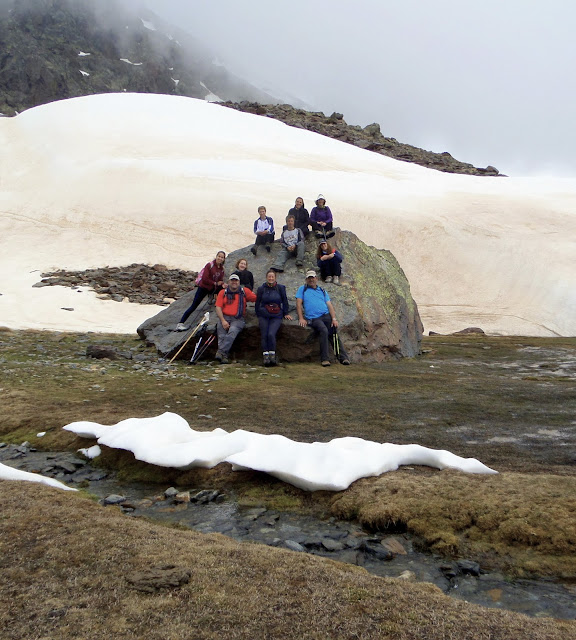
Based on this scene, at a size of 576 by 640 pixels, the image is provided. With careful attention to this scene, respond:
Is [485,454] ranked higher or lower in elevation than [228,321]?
higher

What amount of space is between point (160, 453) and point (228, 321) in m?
7.79

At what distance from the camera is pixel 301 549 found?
4238mm

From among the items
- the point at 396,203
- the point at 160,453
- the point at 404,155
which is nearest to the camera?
the point at 160,453

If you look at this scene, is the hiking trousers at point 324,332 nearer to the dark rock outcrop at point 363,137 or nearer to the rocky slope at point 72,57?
the dark rock outcrop at point 363,137

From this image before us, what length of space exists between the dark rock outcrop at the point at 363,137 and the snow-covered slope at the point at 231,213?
Answer: 26.3 metres

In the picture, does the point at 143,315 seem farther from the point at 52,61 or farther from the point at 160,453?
the point at 52,61

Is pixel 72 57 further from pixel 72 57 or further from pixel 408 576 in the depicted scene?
pixel 408 576

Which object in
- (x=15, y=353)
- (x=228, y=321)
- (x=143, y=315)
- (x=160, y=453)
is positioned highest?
(x=160, y=453)

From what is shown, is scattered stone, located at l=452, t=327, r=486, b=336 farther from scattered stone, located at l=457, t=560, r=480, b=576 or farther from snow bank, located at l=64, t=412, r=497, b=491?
scattered stone, located at l=457, t=560, r=480, b=576

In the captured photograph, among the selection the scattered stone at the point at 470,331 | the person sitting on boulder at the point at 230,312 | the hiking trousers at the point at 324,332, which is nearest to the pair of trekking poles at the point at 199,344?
the person sitting on boulder at the point at 230,312

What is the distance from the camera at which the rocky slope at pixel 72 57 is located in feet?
477

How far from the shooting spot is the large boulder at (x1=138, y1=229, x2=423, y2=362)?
1377 cm

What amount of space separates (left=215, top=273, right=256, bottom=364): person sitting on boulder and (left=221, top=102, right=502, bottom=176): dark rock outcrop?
6090 centimetres

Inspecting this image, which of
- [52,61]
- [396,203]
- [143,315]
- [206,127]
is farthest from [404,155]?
[52,61]
